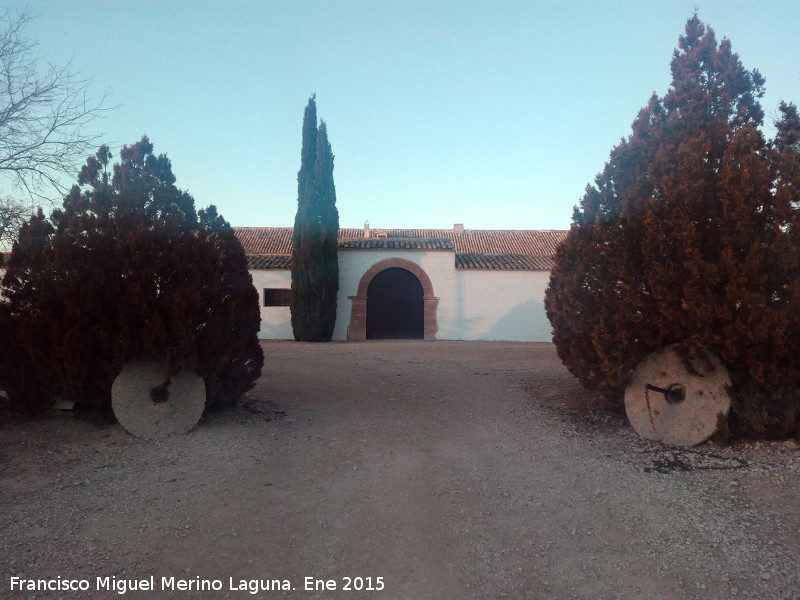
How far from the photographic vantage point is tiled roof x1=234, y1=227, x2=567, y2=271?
17359 millimetres

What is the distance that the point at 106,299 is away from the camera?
16.9 feet

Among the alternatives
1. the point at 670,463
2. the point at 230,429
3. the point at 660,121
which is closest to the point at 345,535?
the point at 230,429

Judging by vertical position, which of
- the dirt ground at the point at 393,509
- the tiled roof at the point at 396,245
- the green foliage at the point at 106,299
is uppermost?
the tiled roof at the point at 396,245

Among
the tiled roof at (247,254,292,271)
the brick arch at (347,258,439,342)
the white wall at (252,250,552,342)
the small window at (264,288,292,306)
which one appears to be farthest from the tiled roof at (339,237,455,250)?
the small window at (264,288,292,306)

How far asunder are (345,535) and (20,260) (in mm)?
3903

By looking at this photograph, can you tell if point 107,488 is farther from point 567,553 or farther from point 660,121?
point 660,121

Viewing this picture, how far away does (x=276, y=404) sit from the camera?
659 centimetres

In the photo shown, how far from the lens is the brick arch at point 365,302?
17.1m

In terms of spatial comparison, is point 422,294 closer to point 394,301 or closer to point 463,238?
point 394,301

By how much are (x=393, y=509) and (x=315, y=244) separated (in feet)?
42.7

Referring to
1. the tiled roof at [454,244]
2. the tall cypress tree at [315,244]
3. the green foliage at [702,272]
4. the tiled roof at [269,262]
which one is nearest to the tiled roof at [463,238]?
the tiled roof at [454,244]

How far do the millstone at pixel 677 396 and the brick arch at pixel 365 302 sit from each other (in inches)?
462

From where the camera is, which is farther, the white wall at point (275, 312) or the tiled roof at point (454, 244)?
the white wall at point (275, 312)

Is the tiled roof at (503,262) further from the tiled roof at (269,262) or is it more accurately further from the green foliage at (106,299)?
the green foliage at (106,299)
